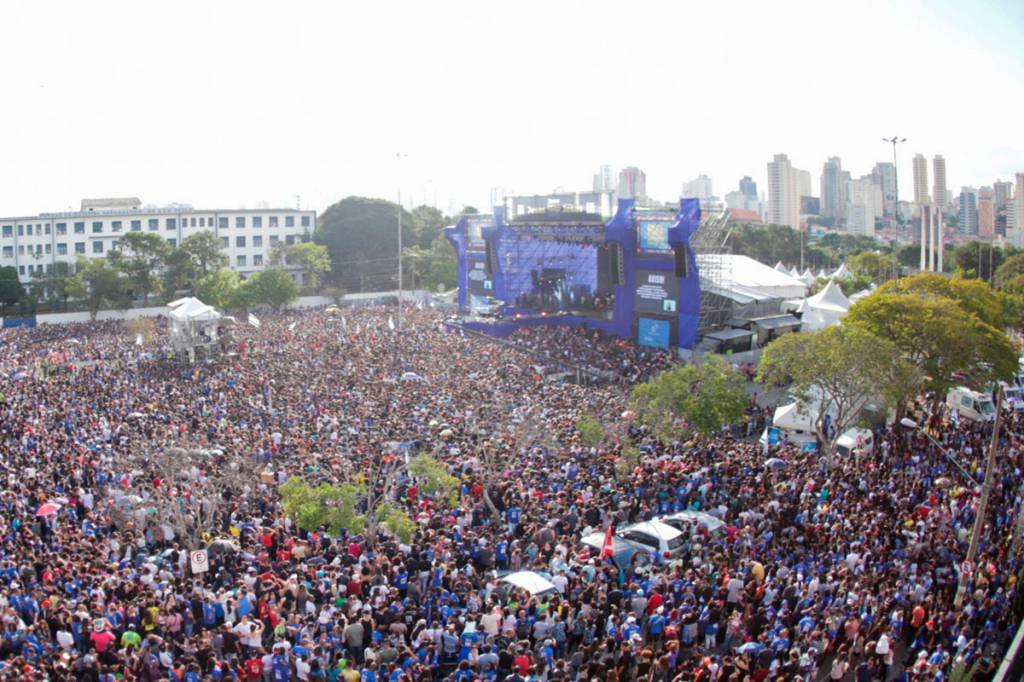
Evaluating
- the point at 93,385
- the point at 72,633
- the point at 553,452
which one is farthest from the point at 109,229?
the point at 72,633

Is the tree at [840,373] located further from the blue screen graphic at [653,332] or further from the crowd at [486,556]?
the blue screen graphic at [653,332]

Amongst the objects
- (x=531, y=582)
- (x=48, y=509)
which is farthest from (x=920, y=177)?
(x=48, y=509)

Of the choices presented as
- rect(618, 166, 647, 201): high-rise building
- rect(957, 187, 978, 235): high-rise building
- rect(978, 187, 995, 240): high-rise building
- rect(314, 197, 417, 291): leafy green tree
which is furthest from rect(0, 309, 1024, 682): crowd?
rect(957, 187, 978, 235): high-rise building

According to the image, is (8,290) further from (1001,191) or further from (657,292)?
(1001,191)

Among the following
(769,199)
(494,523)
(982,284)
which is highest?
(769,199)

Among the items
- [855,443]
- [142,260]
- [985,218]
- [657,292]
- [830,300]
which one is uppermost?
[985,218]

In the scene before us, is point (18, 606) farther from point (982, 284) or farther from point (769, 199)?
point (769, 199)
